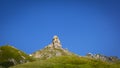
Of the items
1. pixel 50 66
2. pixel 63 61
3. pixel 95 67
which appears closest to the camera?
pixel 50 66

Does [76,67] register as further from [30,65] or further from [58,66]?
[30,65]

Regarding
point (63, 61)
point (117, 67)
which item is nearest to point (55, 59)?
point (63, 61)

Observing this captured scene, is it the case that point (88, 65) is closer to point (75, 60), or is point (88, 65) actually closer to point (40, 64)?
point (75, 60)

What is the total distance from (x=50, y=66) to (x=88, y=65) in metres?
24.9

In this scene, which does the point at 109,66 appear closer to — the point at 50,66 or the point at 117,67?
the point at 117,67

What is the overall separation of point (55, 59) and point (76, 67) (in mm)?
25433

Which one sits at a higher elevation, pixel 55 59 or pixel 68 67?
pixel 55 59

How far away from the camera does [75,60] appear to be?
582 ft

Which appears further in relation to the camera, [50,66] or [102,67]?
[102,67]

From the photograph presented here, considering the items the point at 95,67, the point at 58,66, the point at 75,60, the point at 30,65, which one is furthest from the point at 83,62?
the point at 30,65

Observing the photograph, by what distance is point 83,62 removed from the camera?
573ft

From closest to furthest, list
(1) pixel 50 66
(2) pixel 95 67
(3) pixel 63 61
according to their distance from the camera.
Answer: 1. (1) pixel 50 66
2. (2) pixel 95 67
3. (3) pixel 63 61

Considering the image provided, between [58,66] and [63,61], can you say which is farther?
[63,61]

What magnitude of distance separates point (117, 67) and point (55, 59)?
37.2m
